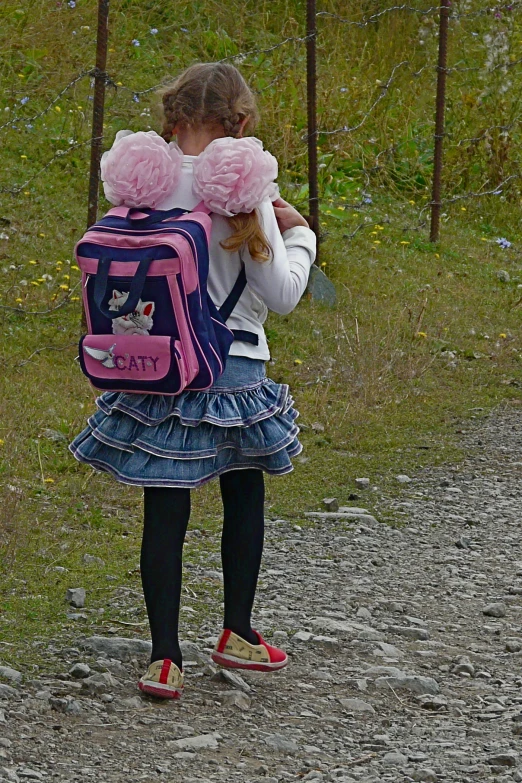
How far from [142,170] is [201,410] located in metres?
0.65

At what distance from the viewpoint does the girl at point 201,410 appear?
10.6 ft

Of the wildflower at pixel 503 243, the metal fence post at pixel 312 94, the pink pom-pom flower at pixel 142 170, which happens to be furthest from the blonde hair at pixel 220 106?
the wildflower at pixel 503 243

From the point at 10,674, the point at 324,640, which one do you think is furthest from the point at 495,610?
the point at 10,674

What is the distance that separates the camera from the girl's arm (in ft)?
10.7

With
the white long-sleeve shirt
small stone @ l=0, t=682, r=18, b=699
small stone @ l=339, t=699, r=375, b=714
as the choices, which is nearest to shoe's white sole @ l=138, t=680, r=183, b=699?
small stone @ l=0, t=682, r=18, b=699

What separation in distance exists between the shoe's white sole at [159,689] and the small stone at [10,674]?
0.36 metres

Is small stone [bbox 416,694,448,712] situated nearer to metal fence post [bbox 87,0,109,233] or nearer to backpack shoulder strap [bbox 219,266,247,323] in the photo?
backpack shoulder strap [bbox 219,266,247,323]

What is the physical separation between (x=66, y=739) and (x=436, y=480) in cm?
318

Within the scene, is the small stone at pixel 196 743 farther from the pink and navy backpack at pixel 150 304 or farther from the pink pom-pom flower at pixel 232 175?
the pink pom-pom flower at pixel 232 175

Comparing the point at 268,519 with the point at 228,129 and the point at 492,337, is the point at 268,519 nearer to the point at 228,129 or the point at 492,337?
the point at 228,129

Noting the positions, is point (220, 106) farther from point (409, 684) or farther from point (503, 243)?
point (503, 243)

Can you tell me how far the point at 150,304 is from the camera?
3.07m

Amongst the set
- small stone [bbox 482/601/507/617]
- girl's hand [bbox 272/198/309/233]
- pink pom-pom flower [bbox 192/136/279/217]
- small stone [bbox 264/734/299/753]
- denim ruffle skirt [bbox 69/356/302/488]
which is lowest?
small stone [bbox 482/601/507/617]

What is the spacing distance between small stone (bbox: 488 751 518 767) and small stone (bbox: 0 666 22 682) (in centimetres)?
129
